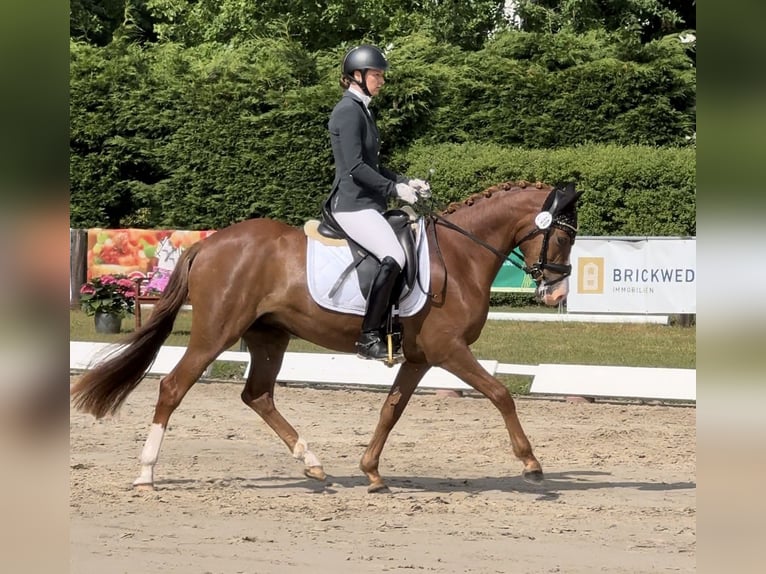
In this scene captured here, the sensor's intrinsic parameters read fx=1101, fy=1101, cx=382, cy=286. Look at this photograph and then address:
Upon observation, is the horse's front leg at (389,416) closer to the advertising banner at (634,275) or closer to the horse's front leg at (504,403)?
the horse's front leg at (504,403)

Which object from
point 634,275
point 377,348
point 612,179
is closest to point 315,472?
point 377,348

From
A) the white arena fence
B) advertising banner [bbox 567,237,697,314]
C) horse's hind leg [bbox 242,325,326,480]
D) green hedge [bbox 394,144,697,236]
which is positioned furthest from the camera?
green hedge [bbox 394,144,697,236]

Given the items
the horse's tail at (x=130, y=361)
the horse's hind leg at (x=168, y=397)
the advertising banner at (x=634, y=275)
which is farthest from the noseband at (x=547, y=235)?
the advertising banner at (x=634, y=275)

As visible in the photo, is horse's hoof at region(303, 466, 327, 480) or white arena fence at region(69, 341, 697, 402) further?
white arena fence at region(69, 341, 697, 402)

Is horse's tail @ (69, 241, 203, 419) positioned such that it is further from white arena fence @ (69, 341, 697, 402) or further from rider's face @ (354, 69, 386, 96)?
white arena fence @ (69, 341, 697, 402)

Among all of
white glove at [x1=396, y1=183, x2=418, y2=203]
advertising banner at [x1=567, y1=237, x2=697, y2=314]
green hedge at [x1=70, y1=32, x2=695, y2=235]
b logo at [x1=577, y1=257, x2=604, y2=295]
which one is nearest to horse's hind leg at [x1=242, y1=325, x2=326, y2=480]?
white glove at [x1=396, y1=183, x2=418, y2=203]

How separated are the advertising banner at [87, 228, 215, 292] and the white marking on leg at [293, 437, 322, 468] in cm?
1337

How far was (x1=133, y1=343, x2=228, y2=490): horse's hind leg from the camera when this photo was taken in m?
6.68
